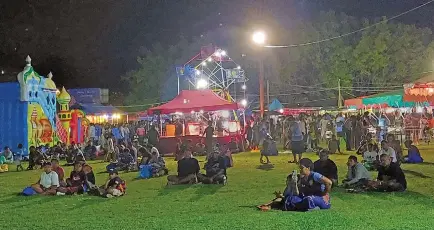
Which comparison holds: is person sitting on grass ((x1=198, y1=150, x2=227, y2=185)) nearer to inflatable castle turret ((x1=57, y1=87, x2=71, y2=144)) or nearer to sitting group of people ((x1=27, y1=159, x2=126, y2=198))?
sitting group of people ((x1=27, y1=159, x2=126, y2=198))

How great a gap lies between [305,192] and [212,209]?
179cm

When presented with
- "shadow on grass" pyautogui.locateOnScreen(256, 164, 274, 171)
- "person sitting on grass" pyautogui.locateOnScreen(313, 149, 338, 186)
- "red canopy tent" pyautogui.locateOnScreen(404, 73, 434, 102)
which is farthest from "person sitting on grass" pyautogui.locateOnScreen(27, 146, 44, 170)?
"red canopy tent" pyautogui.locateOnScreen(404, 73, 434, 102)

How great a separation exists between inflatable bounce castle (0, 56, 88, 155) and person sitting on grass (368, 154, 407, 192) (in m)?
18.7

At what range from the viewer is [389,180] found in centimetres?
1228

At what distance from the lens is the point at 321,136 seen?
102ft

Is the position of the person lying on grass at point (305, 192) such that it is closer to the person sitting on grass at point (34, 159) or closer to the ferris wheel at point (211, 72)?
the person sitting on grass at point (34, 159)

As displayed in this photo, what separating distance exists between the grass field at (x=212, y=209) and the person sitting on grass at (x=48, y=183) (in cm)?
39

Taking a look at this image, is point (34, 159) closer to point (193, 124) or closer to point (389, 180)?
point (193, 124)

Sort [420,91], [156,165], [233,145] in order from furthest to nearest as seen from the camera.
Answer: [233,145] < [420,91] < [156,165]

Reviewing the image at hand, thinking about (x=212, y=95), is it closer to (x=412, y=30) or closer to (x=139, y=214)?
(x=139, y=214)

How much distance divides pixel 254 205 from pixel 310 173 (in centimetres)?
139

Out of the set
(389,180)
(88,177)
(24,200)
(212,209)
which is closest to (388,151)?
(389,180)

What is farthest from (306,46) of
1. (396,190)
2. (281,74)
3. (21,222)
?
(21,222)

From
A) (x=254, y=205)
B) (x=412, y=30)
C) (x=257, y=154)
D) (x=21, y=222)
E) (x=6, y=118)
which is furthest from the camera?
(x=412, y=30)
